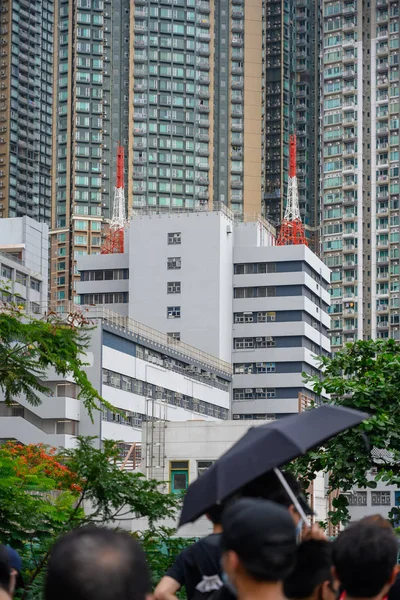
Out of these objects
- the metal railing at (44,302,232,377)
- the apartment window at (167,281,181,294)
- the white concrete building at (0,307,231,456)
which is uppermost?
the apartment window at (167,281,181,294)

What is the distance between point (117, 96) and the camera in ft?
525

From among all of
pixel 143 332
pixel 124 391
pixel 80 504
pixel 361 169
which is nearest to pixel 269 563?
pixel 80 504

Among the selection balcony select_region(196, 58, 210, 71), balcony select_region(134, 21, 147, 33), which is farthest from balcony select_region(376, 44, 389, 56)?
balcony select_region(134, 21, 147, 33)

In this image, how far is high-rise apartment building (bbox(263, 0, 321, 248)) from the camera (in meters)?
162

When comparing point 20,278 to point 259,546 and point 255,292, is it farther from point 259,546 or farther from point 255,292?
point 259,546

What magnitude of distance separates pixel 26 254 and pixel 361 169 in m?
45.4

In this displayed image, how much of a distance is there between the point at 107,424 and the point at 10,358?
55256 mm

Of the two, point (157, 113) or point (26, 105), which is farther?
point (26, 105)

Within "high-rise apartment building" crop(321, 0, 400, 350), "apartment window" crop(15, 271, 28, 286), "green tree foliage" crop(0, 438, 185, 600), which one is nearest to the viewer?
"green tree foliage" crop(0, 438, 185, 600)

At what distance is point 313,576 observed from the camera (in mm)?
5000

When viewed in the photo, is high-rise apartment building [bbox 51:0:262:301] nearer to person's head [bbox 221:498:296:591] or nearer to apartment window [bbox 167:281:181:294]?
apartment window [bbox 167:281:181:294]

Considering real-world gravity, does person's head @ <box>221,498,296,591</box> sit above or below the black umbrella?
below

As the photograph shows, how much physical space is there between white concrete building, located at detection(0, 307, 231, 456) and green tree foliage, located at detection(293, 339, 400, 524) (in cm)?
4065

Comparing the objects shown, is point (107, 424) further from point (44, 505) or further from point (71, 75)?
point (71, 75)
